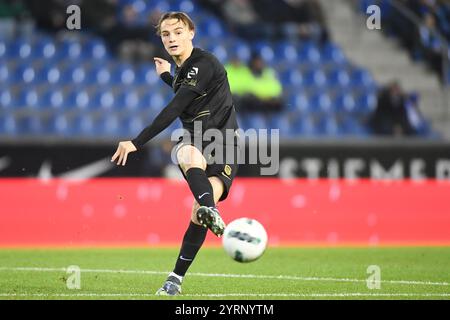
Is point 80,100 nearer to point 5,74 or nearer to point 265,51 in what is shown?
point 5,74

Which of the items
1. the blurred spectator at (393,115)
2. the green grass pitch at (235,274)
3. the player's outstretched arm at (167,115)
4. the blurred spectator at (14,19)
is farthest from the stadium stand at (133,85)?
the player's outstretched arm at (167,115)

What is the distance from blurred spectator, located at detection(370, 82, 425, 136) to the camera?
17.9m

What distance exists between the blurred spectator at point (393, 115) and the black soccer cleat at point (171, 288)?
35.2ft

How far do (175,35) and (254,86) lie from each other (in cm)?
1041

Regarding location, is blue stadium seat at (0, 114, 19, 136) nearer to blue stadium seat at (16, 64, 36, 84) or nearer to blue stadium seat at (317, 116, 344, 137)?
blue stadium seat at (16, 64, 36, 84)

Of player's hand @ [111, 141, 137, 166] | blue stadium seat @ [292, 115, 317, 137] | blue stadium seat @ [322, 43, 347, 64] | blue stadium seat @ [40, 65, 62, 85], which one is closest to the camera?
player's hand @ [111, 141, 137, 166]

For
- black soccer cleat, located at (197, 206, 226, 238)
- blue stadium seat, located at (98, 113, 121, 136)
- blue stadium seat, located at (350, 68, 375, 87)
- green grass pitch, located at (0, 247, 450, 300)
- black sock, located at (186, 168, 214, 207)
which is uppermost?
blue stadium seat, located at (350, 68, 375, 87)

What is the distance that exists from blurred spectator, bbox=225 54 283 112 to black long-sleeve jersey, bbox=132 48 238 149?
397 inches

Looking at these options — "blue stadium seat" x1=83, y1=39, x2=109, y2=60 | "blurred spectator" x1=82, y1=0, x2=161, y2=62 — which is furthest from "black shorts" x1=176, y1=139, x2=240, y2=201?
"blue stadium seat" x1=83, y1=39, x2=109, y2=60

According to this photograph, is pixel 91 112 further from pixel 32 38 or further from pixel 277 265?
pixel 277 265

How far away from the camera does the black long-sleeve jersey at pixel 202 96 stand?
7746 mm

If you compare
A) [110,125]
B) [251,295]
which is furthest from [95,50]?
[251,295]

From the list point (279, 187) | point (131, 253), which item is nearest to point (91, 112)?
point (279, 187)

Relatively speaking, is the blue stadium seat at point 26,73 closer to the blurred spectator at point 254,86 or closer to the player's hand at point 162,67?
the blurred spectator at point 254,86
